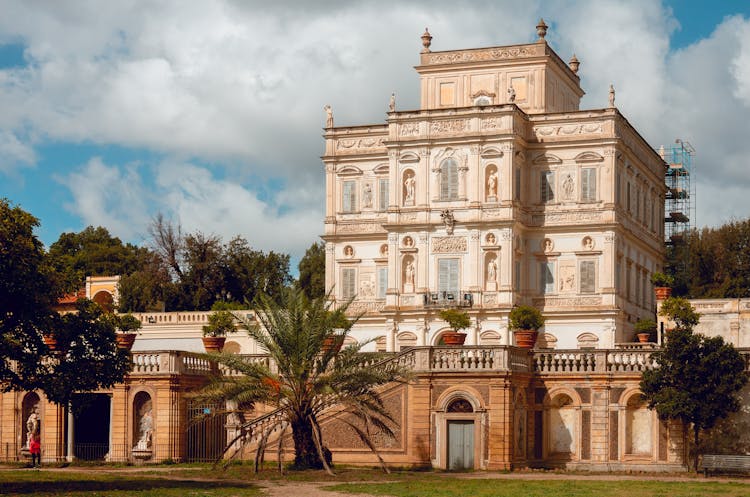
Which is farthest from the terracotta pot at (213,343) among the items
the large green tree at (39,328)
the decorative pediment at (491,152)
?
the decorative pediment at (491,152)

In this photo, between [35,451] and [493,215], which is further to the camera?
[493,215]

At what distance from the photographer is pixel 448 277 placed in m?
68.0

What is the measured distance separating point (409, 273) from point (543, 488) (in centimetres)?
3649

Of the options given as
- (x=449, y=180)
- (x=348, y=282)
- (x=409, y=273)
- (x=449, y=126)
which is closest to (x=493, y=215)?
(x=449, y=180)

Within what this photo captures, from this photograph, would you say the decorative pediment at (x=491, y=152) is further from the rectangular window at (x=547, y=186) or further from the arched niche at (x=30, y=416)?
the arched niche at (x=30, y=416)

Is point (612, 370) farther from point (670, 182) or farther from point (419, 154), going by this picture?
point (670, 182)

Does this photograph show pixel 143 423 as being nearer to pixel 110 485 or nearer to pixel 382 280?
pixel 110 485

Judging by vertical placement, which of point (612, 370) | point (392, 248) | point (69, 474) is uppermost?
point (392, 248)

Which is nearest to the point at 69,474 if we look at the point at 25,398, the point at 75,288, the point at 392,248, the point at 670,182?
the point at 75,288

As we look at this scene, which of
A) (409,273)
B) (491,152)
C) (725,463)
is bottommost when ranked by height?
(725,463)

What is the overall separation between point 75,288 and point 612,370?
50.1ft

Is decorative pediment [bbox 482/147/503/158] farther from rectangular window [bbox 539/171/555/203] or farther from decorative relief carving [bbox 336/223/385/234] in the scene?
decorative relief carving [bbox 336/223/385/234]

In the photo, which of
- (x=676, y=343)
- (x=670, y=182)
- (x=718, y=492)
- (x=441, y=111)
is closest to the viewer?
(x=718, y=492)

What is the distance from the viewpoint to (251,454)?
1650 inches
